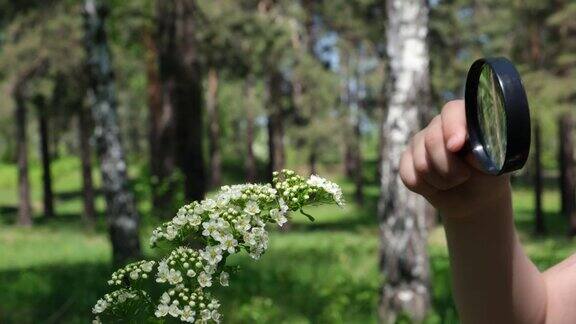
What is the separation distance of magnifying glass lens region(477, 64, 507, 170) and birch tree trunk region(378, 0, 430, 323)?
18.9 feet

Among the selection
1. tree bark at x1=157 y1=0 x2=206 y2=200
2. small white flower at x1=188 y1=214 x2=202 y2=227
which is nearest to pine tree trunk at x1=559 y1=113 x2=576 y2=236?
tree bark at x1=157 y1=0 x2=206 y2=200

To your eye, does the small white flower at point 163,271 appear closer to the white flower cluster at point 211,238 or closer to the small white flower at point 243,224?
the white flower cluster at point 211,238

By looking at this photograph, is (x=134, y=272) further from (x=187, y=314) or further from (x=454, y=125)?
(x=454, y=125)

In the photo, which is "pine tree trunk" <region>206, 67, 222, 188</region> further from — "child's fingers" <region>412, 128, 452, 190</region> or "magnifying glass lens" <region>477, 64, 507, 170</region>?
"magnifying glass lens" <region>477, 64, 507, 170</region>

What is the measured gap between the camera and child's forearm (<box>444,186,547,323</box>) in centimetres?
151

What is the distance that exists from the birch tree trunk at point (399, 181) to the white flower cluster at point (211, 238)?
227 inches

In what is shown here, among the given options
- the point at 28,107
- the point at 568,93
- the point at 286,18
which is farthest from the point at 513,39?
the point at 28,107

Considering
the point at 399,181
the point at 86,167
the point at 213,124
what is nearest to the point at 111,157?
the point at 399,181

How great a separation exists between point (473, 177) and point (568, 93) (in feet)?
66.7

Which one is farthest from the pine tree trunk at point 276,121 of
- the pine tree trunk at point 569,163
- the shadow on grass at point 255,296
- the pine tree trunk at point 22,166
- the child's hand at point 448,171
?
the child's hand at point 448,171

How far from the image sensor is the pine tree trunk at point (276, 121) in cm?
2539

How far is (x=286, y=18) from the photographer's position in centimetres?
2525

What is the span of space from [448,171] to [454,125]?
0.08 metres

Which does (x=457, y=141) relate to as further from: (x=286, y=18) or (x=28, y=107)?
(x=28, y=107)
